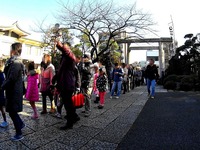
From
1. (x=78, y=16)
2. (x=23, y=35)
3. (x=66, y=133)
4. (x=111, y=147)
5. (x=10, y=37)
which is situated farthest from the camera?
(x=23, y=35)

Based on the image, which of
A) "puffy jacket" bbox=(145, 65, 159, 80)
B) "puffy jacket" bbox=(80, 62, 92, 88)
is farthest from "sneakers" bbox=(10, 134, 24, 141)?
"puffy jacket" bbox=(145, 65, 159, 80)

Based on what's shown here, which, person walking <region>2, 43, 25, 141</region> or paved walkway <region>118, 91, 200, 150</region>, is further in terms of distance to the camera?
person walking <region>2, 43, 25, 141</region>

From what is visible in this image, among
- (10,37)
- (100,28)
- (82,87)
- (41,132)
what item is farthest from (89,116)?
(10,37)

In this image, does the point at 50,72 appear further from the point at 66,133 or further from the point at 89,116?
the point at 66,133

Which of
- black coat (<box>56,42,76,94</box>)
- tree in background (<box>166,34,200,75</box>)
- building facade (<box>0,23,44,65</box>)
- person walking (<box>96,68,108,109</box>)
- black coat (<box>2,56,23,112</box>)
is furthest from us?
building facade (<box>0,23,44,65</box>)

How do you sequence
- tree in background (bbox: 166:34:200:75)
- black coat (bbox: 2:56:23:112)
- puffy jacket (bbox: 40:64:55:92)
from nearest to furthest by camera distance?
black coat (bbox: 2:56:23:112) → puffy jacket (bbox: 40:64:55:92) → tree in background (bbox: 166:34:200:75)

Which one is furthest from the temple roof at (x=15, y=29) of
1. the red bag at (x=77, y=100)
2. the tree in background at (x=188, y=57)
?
the red bag at (x=77, y=100)

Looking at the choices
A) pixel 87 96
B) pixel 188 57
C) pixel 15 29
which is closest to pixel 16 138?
pixel 87 96

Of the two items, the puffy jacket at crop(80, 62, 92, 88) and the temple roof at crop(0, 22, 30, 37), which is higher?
the temple roof at crop(0, 22, 30, 37)

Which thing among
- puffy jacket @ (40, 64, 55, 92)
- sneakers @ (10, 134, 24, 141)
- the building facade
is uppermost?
the building facade

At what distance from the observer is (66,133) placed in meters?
4.08

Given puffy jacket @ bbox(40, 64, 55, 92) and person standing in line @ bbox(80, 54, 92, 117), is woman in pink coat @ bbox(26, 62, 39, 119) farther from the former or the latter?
person standing in line @ bbox(80, 54, 92, 117)

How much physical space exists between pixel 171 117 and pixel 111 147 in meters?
2.65

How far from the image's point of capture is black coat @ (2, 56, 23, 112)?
362 cm
